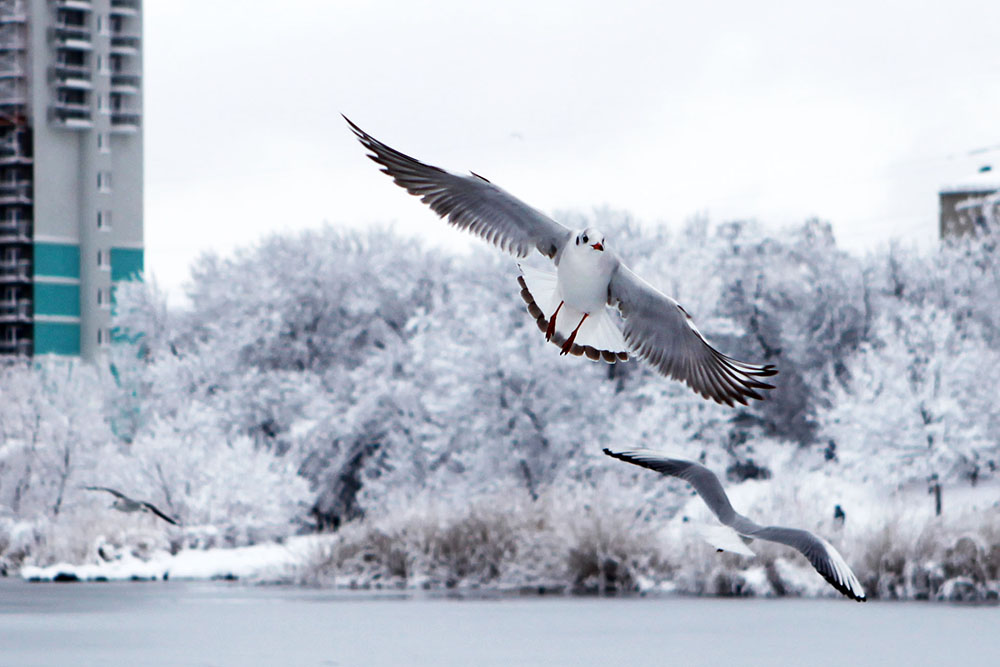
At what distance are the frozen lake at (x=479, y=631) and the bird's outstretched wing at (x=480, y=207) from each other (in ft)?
37.9

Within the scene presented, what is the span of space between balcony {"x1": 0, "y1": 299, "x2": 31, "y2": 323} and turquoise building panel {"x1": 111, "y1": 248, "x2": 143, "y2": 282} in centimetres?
368

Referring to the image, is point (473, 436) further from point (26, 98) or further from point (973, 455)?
point (26, 98)

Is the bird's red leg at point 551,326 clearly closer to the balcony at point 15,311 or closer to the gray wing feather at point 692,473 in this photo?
the gray wing feather at point 692,473

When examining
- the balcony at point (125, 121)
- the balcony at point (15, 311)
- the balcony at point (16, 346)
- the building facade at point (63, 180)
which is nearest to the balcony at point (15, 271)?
the building facade at point (63, 180)

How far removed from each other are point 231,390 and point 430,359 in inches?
248

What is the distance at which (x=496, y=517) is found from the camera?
99.6ft

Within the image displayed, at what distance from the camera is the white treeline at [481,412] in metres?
31.7

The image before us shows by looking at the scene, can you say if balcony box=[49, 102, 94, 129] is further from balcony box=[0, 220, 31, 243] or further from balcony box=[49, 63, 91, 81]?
balcony box=[0, 220, 31, 243]

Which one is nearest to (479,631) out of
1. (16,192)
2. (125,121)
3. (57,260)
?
(57,260)

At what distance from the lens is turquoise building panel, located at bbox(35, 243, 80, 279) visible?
2803 inches

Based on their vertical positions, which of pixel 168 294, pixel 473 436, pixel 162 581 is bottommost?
pixel 162 581

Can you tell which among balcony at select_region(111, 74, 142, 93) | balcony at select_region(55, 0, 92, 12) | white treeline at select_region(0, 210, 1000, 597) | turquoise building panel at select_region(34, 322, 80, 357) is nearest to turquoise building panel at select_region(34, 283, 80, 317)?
turquoise building panel at select_region(34, 322, 80, 357)

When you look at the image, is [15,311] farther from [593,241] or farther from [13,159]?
[593,241]

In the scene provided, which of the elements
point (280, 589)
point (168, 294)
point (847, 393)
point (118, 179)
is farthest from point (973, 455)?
point (118, 179)
